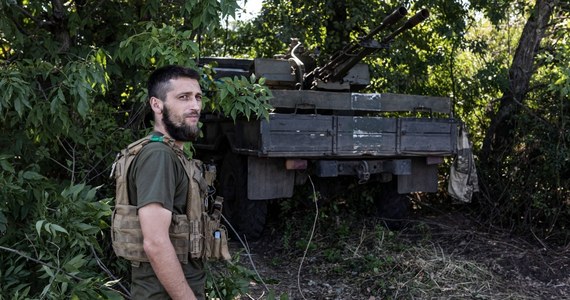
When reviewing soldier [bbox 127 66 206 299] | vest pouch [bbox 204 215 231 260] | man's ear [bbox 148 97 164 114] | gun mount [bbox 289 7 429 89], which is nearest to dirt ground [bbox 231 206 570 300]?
gun mount [bbox 289 7 429 89]

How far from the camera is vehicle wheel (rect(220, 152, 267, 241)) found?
754cm

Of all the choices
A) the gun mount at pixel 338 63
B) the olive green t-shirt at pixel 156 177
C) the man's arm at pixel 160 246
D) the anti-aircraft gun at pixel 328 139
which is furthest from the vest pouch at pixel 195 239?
the gun mount at pixel 338 63

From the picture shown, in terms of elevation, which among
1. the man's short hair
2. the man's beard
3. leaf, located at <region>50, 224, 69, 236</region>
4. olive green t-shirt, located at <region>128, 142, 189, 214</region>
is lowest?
leaf, located at <region>50, 224, 69, 236</region>

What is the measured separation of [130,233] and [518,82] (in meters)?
6.80

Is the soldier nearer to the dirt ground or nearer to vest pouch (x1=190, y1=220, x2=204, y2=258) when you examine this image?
vest pouch (x1=190, y1=220, x2=204, y2=258)

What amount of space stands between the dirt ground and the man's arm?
235 centimetres

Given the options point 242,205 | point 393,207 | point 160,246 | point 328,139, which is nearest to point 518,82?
point 393,207

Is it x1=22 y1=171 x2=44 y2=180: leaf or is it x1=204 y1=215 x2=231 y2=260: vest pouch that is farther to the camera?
x1=22 y1=171 x2=44 y2=180: leaf

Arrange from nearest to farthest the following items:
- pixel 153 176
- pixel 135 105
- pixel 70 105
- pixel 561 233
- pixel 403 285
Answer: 1. pixel 153 176
2. pixel 70 105
3. pixel 135 105
4. pixel 403 285
5. pixel 561 233

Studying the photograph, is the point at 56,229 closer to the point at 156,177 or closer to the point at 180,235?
the point at 180,235

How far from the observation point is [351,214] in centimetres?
805

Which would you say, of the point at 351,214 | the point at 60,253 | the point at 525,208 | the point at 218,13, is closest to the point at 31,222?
the point at 60,253

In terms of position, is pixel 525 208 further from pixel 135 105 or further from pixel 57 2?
pixel 57 2

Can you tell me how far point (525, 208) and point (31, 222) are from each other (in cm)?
551
